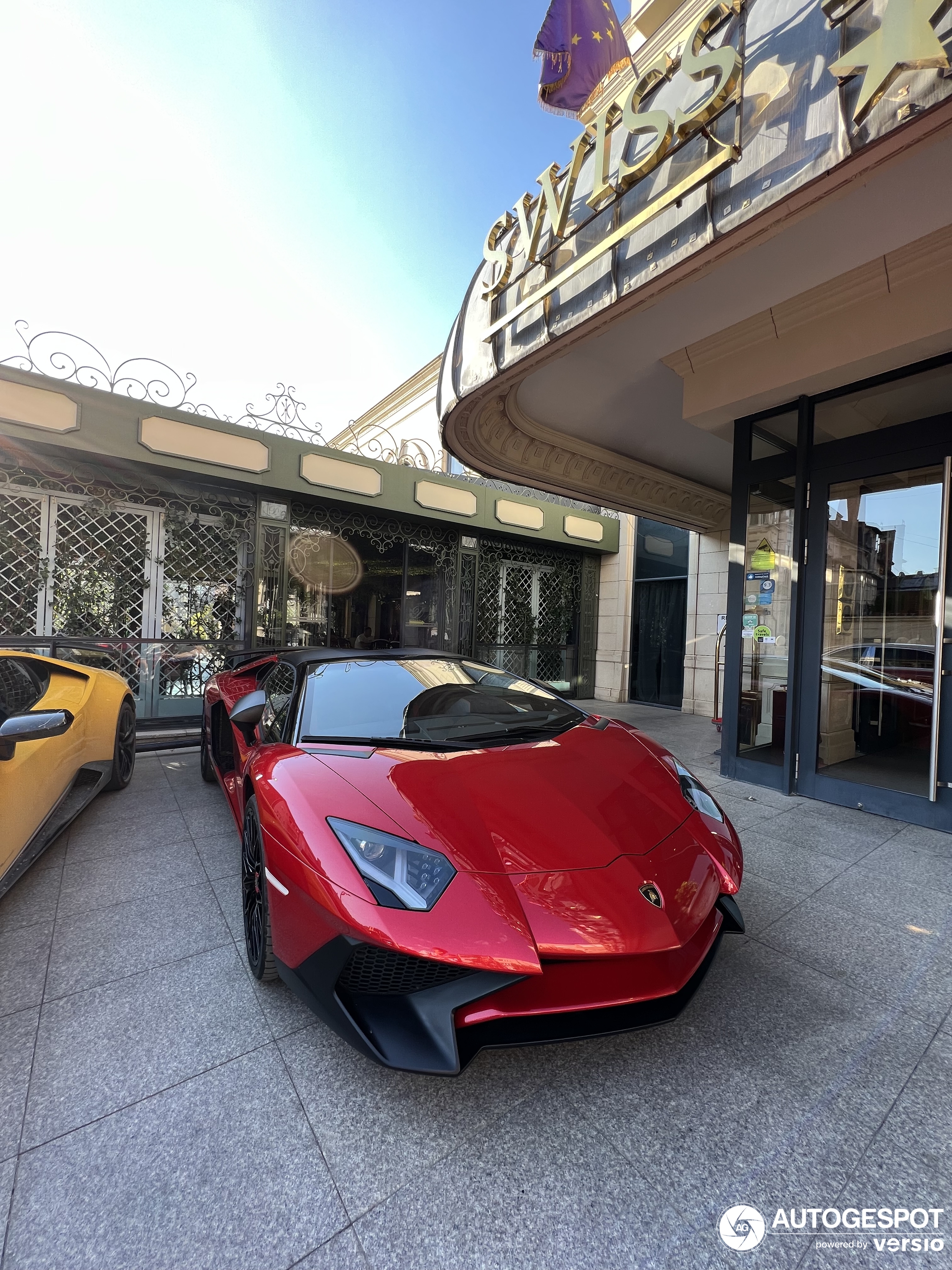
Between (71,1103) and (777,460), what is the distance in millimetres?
5338

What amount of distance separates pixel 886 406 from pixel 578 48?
3.48 metres

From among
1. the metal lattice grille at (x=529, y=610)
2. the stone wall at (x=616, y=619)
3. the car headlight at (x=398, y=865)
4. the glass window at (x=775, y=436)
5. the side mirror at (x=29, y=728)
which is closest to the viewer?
the car headlight at (x=398, y=865)

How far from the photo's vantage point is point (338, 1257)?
1062 millimetres

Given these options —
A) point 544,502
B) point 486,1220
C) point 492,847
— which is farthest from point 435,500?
point 486,1220

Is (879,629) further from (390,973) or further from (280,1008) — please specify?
(280,1008)

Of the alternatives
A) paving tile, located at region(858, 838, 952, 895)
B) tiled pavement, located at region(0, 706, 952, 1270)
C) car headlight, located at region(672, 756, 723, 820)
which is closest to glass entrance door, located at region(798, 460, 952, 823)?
paving tile, located at region(858, 838, 952, 895)

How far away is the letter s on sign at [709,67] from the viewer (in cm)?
245

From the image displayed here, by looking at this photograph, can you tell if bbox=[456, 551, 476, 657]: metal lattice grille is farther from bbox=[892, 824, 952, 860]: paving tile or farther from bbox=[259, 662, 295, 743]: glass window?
bbox=[892, 824, 952, 860]: paving tile

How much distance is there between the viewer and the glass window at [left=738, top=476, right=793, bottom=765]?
14.4ft

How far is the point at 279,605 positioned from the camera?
22.0 feet

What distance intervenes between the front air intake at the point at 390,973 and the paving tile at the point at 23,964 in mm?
1296

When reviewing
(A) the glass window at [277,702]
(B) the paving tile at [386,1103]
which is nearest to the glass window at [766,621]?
(B) the paving tile at [386,1103]

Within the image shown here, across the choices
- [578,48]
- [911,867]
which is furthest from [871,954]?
[578,48]

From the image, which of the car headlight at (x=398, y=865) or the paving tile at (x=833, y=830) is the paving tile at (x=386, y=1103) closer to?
the car headlight at (x=398, y=865)
